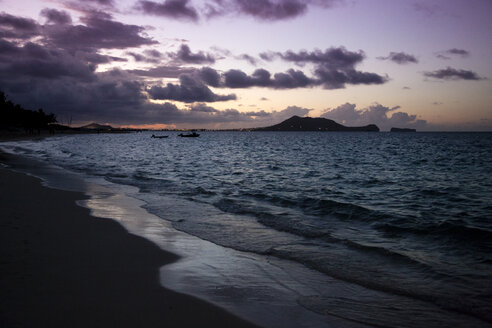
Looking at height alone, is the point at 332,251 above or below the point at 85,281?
below

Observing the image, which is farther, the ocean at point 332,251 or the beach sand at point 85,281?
the ocean at point 332,251

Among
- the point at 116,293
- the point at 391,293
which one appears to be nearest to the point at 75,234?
the point at 116,293

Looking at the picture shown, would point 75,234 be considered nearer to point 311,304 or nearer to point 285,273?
point 285,273

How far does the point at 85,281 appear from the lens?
622 cm

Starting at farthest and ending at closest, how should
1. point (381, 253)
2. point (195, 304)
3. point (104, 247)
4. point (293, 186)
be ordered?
point (293, 186) → point (381, 253) → point (104, 247) → point (195, 304)

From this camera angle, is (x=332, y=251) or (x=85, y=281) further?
(x=332, y=251)

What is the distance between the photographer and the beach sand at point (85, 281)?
16.2 ft

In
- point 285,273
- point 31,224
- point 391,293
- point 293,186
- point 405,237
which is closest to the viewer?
point 391,293

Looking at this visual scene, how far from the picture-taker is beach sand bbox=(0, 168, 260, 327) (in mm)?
4945

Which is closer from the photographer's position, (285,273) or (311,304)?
(311,304)

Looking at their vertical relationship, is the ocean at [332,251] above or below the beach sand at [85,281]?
below

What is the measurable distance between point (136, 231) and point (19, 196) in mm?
8001

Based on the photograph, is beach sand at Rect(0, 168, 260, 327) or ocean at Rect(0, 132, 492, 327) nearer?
beach sand at Rect(0, 168, 260, 327)

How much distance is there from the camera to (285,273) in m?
7.67
